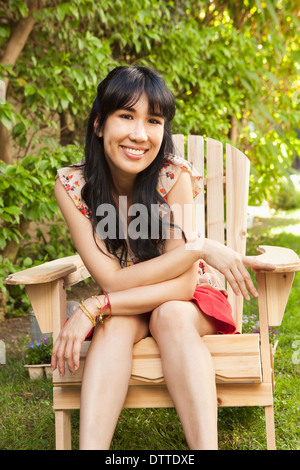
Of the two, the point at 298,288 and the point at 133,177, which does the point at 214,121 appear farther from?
the point at 133,177

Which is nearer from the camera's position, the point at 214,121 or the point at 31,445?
the point at 31,445

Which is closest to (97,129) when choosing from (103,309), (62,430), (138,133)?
(138,133)

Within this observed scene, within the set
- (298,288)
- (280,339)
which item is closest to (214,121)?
(298,288)

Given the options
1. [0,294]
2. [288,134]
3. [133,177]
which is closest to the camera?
[133,177]

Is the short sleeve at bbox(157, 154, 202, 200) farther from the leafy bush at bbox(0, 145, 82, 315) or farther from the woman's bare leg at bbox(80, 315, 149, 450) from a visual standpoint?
the leafy bush at bbox(0, 145, 82, 315)

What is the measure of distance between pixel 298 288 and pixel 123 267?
7.29 ft

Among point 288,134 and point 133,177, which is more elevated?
point 288,134

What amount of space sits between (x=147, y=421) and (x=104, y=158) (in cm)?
102

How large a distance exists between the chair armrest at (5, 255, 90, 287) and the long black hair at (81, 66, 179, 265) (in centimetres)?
17

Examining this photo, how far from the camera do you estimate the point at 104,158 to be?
2.01 meters

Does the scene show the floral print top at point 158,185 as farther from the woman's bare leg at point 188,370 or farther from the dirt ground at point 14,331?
the dirt ground at point 14,331

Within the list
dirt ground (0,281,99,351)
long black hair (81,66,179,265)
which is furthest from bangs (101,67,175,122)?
dirt ground (0,281,99,351)

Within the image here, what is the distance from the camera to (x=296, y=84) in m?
5.38

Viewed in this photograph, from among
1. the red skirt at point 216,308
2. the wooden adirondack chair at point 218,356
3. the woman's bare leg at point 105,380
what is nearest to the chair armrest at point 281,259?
the wooden adirondack chair at point 218,356
